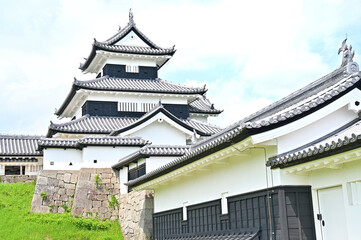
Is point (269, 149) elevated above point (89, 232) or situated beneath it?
elevated above

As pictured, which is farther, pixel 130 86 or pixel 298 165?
pixel 130 86

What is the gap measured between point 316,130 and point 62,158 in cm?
1694

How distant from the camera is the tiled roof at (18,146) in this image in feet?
106

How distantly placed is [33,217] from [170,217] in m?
7.95

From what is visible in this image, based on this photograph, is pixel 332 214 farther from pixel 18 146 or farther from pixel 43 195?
pixel 18 146

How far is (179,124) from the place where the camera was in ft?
86.6

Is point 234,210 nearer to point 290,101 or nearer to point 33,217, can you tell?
point 290,101

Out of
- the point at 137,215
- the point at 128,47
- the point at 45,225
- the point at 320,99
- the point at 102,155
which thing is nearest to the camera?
the point at 320,99

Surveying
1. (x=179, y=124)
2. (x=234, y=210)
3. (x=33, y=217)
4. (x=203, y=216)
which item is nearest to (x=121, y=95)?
(x=179, y=124)

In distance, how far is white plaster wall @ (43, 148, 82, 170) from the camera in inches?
952

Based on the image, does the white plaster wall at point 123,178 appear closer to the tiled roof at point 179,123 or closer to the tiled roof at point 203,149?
the tiled roof at point 179,123

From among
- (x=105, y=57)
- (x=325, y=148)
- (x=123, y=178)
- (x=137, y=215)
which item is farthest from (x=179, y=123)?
(x=325, y=148)

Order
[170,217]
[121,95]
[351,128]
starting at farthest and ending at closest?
[121,95], [170,217], [351,128]

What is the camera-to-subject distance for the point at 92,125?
89.5 ft
